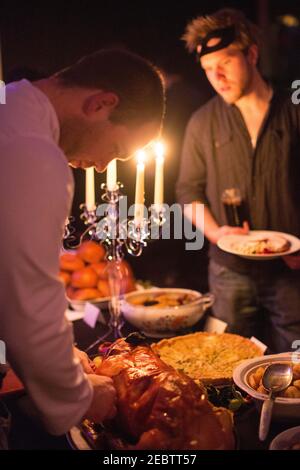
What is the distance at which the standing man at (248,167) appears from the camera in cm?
285

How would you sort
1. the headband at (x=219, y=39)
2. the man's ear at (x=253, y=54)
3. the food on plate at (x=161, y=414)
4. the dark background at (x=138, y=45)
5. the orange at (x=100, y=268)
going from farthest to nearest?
the dark background at (x=138, y=45)
the man's ear at (x=253, y=54)
the headband at (x=219, y=39)
the orange at (x=100, y=268)
the food on plate at (x=161, y=414)

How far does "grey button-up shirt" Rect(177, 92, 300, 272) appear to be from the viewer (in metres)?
2.90

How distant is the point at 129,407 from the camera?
4.14 ft

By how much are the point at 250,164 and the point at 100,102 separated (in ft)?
5.96

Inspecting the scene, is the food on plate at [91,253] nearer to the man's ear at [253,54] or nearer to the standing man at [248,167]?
the standing man at [248,167]

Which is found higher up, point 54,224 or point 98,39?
point 98,39

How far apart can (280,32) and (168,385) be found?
235 inches

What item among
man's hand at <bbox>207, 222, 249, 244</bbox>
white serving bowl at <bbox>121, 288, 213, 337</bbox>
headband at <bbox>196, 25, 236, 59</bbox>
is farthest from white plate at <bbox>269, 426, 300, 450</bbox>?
headband at <bbox>196, 25, 236, 59</bbox>

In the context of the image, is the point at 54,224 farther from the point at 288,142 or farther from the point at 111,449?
the point at 288,142

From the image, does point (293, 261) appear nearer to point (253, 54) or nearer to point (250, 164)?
point (250, 164)

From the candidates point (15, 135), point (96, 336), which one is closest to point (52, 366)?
point (15, 135)

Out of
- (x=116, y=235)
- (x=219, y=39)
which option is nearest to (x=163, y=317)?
(x=116, y=235)

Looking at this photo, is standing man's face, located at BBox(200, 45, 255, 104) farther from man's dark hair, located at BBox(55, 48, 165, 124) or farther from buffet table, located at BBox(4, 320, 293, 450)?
buffet table, located at BBox(4, 320, 293, 450)

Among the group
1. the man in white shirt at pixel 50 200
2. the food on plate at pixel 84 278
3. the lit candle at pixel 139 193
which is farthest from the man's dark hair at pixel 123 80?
the food on plate at pixel 84 278
